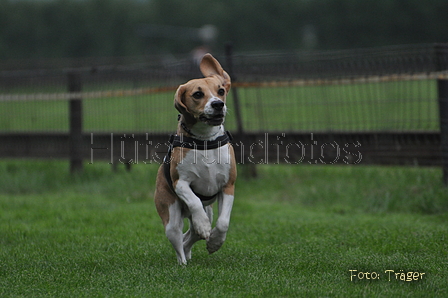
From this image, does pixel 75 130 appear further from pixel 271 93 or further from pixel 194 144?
pixel 194 144

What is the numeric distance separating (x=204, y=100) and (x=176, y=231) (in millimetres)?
1226

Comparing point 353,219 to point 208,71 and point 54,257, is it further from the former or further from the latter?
point 54,257

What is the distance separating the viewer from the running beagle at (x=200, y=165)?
541 centimetres

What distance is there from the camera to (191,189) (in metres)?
5.67

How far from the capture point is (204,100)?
211 inches

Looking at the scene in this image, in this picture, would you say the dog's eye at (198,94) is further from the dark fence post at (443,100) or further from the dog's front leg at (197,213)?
the dark fence post at (443,100)

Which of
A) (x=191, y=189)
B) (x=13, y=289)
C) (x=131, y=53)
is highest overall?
(x=131, y=53)

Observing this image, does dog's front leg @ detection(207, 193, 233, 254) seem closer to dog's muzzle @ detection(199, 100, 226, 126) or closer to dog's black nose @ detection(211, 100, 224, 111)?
dog's muzzle @ detection(199, 100, 226, 126)

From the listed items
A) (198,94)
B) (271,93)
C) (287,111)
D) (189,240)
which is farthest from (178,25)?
(198,94)

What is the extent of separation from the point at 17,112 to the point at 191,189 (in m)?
10.0

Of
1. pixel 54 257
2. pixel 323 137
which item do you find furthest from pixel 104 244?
pixel 323 137

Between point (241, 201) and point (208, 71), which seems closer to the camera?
point (208, 71)

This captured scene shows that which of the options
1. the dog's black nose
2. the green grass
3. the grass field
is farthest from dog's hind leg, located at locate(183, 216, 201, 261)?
the green grass

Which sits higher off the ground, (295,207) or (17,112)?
(17,112)
